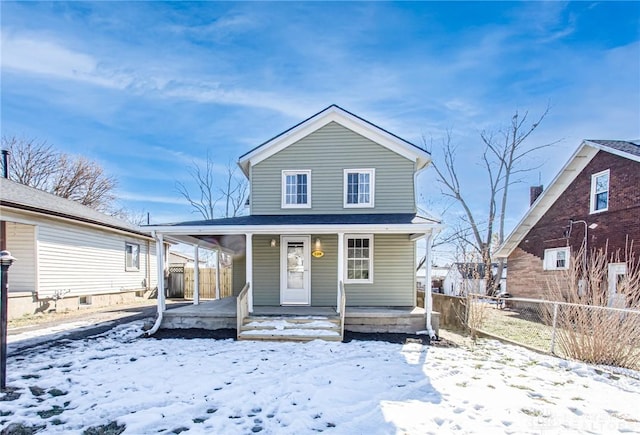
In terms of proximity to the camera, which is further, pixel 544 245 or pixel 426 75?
pixel 544 245

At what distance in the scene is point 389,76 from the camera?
37.6 ft

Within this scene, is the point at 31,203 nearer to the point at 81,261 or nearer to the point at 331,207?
Result: the point at 81,261

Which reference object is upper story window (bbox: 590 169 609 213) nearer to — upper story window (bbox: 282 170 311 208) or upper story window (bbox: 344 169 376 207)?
upper story window (bbox: 344 169 376 207)

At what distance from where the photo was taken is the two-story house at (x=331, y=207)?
1018cm

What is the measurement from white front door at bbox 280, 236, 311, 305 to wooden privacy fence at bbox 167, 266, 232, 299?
946 cm

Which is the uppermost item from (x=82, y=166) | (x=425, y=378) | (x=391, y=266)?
(x=82, y=166)

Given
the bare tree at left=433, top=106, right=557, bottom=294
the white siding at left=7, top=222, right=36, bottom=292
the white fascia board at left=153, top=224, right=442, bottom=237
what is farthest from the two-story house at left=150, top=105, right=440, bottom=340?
the bare tree at left=433, top=106, right=557, bottom=294

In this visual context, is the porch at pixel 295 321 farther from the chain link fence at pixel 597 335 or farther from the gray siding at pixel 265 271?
the chain link fence at pixel 597 335

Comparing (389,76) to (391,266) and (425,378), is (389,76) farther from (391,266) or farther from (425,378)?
(425,378)

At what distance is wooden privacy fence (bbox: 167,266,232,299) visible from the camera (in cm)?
1853

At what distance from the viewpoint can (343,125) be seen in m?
10.7

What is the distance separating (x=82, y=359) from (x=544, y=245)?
17.3 meters

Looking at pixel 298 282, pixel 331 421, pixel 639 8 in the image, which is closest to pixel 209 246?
pixel 298 282

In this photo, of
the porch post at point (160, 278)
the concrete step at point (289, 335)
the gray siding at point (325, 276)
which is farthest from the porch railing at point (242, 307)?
the gray siding at point (325, 276)
